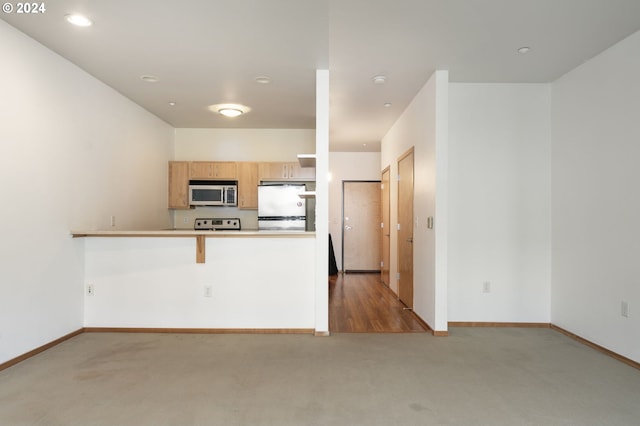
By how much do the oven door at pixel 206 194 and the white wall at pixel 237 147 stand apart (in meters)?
0.33

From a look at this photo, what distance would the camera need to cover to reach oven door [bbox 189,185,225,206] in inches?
229

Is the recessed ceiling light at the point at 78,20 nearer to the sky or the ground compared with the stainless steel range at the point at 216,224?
nearer to the sky

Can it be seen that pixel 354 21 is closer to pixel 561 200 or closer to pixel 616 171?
pixel 616 171

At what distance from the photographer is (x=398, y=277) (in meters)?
5.50

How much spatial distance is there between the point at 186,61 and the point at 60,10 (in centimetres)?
104

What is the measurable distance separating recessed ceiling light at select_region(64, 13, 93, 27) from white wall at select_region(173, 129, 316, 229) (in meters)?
3.32

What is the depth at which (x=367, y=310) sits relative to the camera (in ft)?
15.3

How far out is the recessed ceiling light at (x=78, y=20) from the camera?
2.69 m

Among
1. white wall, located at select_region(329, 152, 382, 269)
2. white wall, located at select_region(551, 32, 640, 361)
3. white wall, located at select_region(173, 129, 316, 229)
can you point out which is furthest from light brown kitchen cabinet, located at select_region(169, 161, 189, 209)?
white wall, located at select_region(551, 32, 640, 361)

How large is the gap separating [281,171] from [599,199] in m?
4.07

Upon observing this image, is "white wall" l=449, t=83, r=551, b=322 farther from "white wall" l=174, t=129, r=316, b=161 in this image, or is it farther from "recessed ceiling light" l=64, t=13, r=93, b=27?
"recessed ceiling light" l=64, t=13, r=93, b=27

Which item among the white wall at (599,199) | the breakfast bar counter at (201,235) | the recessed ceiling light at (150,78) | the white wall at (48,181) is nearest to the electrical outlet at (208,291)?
the breakfast bar counter at (201,235)

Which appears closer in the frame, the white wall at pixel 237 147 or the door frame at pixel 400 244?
the door frame at pixel 400 244

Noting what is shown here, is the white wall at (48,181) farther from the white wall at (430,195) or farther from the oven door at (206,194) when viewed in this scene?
the white wall at (430,195)
